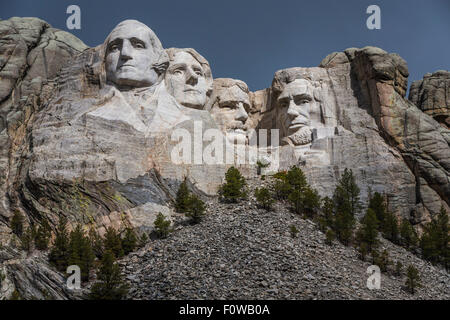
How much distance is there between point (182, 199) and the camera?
976 inches

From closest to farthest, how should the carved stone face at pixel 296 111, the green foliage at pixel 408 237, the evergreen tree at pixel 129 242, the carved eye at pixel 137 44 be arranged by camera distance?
the evergreen tree at pixel 129 242
the green foliage at pixel 408 237
the carved eye at pixel 137 44
the carved stone face at pixel 296 111

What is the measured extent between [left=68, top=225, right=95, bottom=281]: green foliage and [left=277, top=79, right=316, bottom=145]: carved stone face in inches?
435

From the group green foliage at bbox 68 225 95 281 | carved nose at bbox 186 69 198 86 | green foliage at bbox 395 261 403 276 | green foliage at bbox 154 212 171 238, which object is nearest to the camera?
green foliage at bbox 68 225 95 281

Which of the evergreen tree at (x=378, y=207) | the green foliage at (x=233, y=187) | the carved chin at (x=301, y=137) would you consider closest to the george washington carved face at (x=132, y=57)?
the green foliage at (x=233, y=187)

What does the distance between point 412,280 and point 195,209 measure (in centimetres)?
707

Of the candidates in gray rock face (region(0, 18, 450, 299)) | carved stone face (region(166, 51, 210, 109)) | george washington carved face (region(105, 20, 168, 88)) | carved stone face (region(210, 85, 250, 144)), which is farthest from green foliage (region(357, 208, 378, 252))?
george washington carved face (region(105, 20, 168, 88))

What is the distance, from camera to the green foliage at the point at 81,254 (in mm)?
21047

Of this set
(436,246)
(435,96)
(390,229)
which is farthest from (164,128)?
(435,96)

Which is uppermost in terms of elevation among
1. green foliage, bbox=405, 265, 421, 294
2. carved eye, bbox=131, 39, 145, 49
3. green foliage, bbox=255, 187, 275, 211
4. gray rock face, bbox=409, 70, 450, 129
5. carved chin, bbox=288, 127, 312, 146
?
carved eye, bbox=131, 39, 145, 49

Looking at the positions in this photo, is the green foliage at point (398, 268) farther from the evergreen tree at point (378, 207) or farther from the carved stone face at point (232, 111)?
the carved stone face at point (232, 111)

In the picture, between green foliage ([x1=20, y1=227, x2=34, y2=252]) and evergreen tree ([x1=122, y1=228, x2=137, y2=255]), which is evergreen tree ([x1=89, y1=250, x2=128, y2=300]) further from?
green foliage ([x1=20, y1=227, x2=34, y2=252])

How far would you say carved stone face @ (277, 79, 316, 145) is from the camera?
2972 cm

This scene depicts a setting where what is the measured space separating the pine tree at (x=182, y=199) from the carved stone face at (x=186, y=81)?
481 cm
